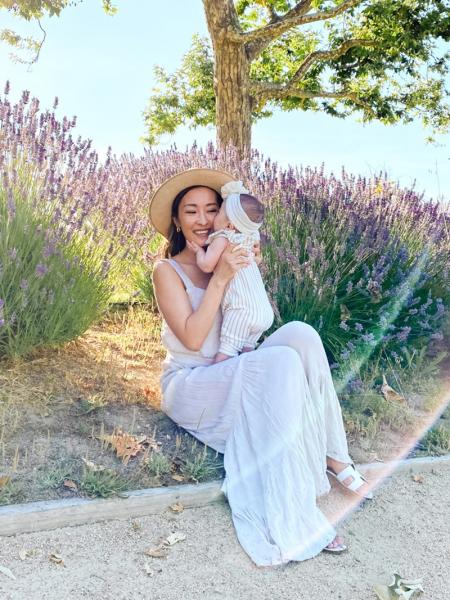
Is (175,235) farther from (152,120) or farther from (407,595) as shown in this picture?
(152,120)

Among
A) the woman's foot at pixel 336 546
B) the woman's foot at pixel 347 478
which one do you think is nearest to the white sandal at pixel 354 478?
the woman's foot at pixel 347 478

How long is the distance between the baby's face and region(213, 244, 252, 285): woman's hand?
0.39 ft

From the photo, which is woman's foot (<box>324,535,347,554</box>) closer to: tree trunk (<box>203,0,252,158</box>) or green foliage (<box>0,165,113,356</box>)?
green foliage (<box>0,165,113,356</box>)

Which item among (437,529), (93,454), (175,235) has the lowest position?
(437,529)

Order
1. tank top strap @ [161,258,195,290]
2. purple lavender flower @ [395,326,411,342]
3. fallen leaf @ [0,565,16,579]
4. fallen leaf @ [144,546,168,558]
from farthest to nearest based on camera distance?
purple lavender flower @ [395,326,411,342], tank top strap @ [161,258,195,290], fallen leaf @ [144,546,168,558], fallen leaf @ [0,565,16,579]

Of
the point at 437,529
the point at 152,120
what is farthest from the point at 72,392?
the point at 152,120

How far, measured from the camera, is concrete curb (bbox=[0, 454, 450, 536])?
267cm

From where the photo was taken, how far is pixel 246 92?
1028 cm

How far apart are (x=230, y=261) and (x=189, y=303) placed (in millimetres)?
295

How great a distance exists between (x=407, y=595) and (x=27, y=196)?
2914mm

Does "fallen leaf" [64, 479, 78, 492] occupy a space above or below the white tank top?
below

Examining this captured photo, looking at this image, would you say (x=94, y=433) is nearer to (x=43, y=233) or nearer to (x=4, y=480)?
(x=4, y=480)

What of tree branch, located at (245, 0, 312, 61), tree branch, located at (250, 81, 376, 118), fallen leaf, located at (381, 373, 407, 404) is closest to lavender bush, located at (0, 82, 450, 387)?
fallen leaf, located at (381, 373, 407, 404)

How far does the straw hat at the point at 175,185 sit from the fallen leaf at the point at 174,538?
5.33 ft
